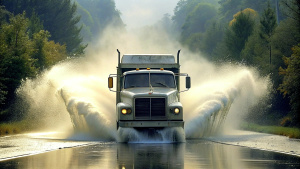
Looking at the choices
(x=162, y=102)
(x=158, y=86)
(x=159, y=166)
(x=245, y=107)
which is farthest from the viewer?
(x=245, y=107)

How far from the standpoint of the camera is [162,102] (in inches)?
1116

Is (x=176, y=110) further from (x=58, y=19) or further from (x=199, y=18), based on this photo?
(x=199, y=18)

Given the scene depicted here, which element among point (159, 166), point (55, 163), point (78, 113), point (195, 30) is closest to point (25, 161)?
point (55, 163)

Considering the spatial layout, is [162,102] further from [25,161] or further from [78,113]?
[25,161]

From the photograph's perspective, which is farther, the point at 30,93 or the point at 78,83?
the point at 30,93

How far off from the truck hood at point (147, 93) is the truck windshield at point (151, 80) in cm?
39

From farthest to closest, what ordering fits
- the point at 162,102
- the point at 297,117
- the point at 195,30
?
the point at 195,30, the point at 297,117, the point at 162,102

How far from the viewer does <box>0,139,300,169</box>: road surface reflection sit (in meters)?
19.1

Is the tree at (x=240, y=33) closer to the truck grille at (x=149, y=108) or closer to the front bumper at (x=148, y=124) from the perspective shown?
the truck grille at (x=149, y=108)

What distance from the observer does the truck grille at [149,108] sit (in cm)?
Answer: 2819

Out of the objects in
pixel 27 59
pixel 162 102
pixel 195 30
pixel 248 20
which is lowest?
pixel 162 102

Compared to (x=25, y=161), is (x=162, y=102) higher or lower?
higher

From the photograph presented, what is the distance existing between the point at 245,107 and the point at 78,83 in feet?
37.8

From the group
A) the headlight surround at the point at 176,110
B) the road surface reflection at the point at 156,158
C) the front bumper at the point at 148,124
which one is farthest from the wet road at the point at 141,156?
the headlight surround at the point at 176,110
